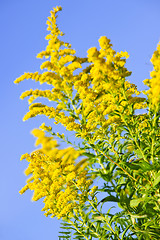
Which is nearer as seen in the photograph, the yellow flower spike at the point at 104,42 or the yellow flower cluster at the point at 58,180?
the yellow flower spike at the point at 104,42

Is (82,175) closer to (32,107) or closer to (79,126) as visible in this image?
(79,126)

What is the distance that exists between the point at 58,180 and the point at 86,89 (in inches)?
80.9

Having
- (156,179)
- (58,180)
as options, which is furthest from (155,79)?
(58,180)

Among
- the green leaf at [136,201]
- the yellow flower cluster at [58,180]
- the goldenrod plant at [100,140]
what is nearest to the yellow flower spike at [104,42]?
the goldenrod plant at [100,140]

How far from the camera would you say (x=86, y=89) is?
516 centimetres

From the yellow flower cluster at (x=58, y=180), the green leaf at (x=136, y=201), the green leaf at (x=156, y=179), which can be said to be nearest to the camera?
the green leaf at (x=156, y=179)

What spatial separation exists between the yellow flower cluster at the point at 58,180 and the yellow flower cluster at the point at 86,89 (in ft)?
1.99

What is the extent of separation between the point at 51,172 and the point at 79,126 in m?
1.47

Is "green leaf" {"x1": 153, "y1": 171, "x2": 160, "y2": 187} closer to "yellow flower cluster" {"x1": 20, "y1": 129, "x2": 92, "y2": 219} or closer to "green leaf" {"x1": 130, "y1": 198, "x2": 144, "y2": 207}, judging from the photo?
"green leaf" {"x1": 130, "y1": 198, "x2": 144, "y2": 207}

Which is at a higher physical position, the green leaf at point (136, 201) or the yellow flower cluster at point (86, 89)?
the yellow flower cluster at point (86, 89)

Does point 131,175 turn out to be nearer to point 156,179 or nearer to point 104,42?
point 156,179

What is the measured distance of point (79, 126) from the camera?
509cm

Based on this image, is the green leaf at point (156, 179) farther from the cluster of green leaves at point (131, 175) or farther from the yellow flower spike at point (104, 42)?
the yellow flower spike at point (104, 42)

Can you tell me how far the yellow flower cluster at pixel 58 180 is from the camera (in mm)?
5574
